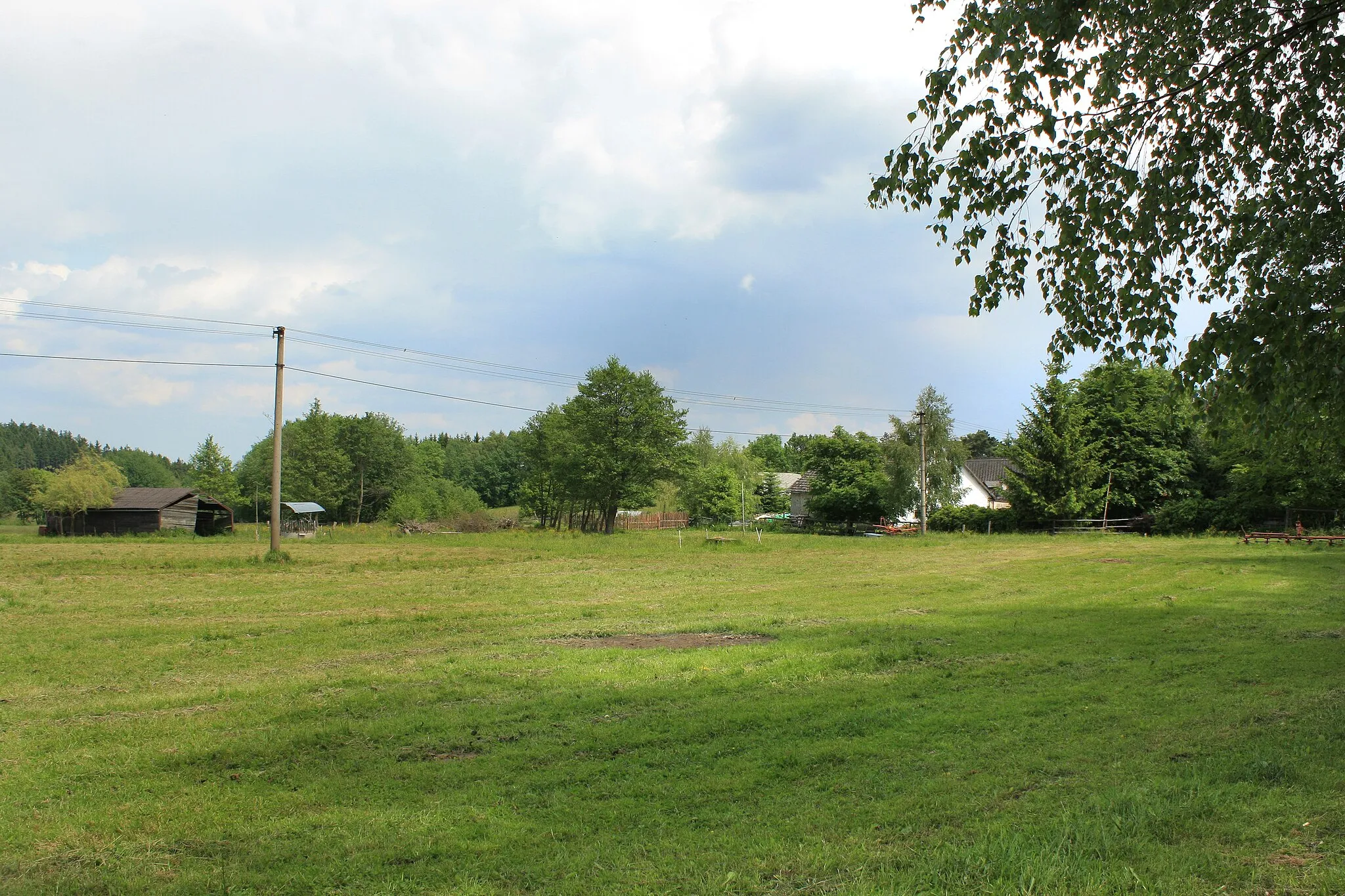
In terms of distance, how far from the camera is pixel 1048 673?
9.33 m

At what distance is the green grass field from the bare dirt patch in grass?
39 centimetres

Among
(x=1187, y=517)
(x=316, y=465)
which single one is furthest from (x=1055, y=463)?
(x=316, y=465)

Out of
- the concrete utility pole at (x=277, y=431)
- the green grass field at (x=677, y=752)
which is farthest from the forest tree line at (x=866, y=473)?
the concrete utility pole at (x=277, y=431)

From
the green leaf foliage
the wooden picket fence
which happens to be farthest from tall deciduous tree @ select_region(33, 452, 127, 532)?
the green leaf foliage

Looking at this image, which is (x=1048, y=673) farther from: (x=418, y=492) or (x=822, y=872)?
(x=418, y=492)

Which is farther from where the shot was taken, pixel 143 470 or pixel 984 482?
pixel 143 470

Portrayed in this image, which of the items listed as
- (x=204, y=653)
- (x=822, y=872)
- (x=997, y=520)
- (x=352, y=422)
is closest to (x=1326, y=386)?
(x=822, y=872)

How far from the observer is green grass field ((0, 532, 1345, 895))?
14.1ft

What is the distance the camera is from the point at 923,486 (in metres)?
52.0

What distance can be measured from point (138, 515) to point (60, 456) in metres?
131

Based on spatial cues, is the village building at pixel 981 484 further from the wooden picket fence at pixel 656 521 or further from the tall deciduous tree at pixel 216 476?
the tall deciduous tree at pixel 216 476

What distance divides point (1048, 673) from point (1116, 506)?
162ft

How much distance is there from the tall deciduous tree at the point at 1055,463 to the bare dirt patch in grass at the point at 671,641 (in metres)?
43.6

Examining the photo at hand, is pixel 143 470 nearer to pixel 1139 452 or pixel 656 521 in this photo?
pixel 656 521
